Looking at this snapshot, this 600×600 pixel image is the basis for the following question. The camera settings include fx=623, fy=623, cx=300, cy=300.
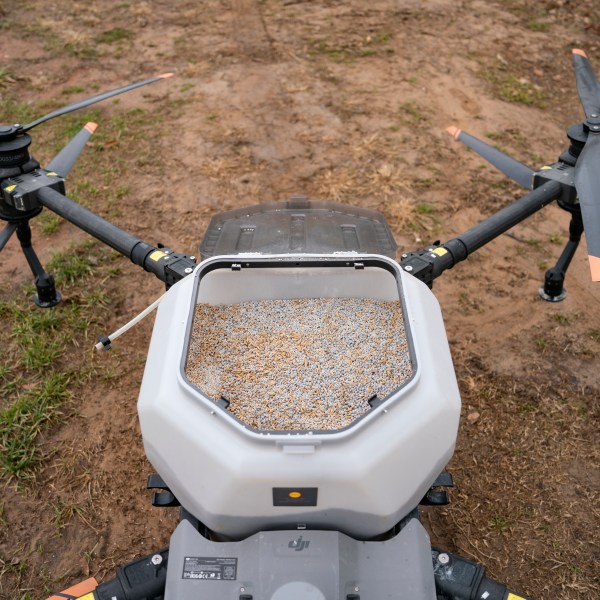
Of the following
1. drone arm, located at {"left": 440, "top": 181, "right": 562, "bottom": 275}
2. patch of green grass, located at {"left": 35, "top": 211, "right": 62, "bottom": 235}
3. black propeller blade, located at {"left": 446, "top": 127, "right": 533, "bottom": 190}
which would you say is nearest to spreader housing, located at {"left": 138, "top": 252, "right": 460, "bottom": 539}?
drone arm, located at {"left": 440, "top": 181, "right": 562, "bottom": 275}

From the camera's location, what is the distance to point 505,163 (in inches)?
208

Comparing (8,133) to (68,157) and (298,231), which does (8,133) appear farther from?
(298,231)

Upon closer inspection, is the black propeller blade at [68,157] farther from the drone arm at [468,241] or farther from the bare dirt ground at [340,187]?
the drone arm at [468,241]

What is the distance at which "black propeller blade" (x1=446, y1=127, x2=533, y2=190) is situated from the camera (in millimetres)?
5141

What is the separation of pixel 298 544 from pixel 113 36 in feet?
35.7

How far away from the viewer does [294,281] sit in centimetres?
345

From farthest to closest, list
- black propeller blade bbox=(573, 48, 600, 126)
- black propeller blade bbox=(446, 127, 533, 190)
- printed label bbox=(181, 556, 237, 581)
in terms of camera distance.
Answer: black propeller blade bbox=(446, 127, 533, 190)
black propeller blade bbox=(573, 48, 600, 126)
printed label bbox=(181, 556, 237, 581)

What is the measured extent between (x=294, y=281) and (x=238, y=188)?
473cm

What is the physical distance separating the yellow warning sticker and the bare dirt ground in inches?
81.5

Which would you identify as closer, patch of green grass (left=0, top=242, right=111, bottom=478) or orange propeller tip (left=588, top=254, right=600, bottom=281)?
orange propeller tip (left=588, top=254, right=600, bottom=281)

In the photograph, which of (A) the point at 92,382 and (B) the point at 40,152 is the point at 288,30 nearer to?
(B) the point at 40,152

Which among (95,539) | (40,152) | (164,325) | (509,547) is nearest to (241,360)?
(164,325)

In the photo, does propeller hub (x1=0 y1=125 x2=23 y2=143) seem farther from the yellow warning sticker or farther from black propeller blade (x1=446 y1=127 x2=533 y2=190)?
black propeller blade (x1=446 y1=127 x2=533 y2=190)

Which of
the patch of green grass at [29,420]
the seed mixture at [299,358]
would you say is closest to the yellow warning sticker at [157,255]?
the seed mixture at [299,358]
